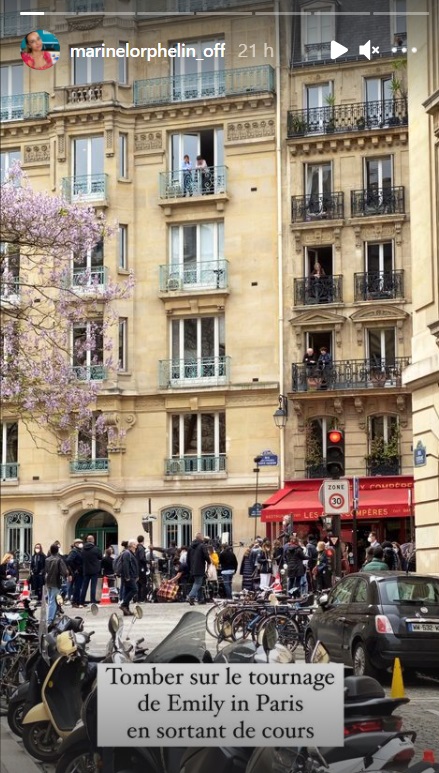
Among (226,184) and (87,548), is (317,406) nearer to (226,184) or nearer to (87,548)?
(87,548)

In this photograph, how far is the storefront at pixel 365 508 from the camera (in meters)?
16.7

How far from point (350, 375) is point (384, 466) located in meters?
4.00

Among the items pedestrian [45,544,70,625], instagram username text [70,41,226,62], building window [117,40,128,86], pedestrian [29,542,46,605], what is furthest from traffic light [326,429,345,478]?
instagram username text [70,41,226,62]

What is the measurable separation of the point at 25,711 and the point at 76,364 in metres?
9.25

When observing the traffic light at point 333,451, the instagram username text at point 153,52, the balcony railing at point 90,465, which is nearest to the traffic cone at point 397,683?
the balcony railing at point 90,465

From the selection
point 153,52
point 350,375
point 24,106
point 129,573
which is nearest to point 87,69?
point 153,52

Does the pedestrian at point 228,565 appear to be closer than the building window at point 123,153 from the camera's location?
No

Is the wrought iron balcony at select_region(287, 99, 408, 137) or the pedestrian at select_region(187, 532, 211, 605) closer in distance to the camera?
the wrought iron balcony at select_region(287, 99, 408, 137)

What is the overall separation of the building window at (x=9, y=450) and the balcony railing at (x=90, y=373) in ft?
3.84

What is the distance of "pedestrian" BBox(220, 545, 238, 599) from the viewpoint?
864 inches

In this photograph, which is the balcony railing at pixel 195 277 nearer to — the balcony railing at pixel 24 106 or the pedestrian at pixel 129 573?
the balcony railing at pixel 24 106

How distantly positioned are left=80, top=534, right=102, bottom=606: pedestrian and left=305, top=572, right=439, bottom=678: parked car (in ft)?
8.65

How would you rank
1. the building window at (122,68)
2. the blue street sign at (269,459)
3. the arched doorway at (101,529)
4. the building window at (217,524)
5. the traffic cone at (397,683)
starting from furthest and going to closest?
the arched doorway at (101,529) → the building window at (217,524) → the blue street sign at (269,459) → the traffic cone at (397,683) → the building window at (122,68)

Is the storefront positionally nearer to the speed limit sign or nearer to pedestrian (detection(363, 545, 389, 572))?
pedestrian (detection(363, 545, 389, 572))
